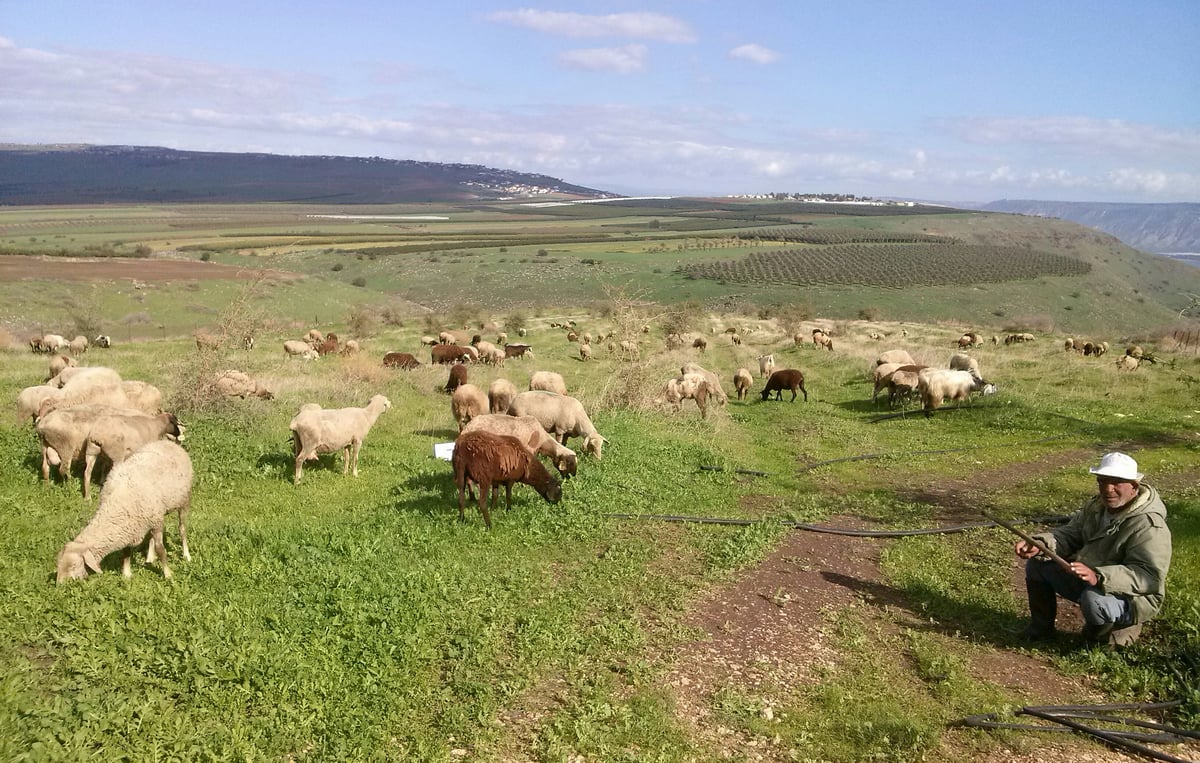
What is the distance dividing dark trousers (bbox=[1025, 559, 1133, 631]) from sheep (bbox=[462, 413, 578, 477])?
682 centimetres

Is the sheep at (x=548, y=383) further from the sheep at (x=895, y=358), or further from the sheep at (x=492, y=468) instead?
the sheep at (x=895, y=358)

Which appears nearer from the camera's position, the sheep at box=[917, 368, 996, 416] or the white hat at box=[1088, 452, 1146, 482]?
the white hat at box=[1088, 452, 1146, 482]

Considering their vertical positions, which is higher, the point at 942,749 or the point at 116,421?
the point at 116,421

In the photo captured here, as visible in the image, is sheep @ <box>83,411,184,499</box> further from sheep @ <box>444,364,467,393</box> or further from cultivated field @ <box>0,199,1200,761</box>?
sheep @ <box>444,364,467,393</box>

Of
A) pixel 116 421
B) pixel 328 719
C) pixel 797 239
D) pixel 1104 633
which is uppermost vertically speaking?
pixel 797 239

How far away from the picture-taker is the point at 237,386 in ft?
54.3

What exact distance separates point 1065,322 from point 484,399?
221ft

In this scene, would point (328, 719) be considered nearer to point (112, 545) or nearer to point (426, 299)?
point (112, 545)

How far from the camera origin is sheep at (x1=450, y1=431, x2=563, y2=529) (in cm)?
1001

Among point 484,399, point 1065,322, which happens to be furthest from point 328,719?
point 1065,322

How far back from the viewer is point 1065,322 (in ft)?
215

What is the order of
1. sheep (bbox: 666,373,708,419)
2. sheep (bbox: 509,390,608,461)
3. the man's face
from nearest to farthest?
the man's face → sheep (bbox: 509,390,608,461) → sheep (bbox: 666,373,708,419)


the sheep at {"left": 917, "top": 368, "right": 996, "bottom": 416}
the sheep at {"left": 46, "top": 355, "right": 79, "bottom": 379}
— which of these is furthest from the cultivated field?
the sheep at {"left": 917, "top": 368, "right": 996, "bottom": 416}

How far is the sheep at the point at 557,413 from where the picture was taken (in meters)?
14.1
